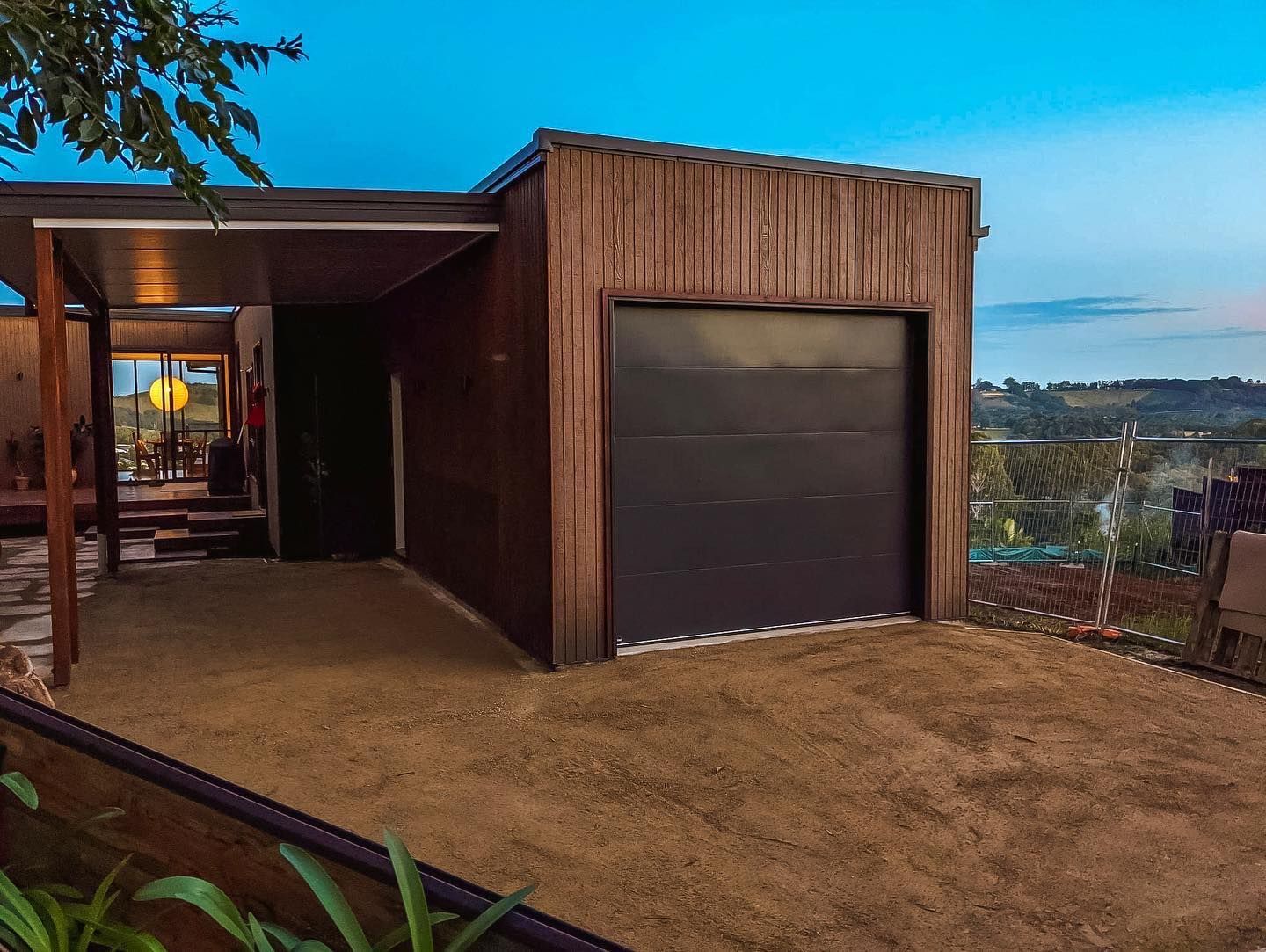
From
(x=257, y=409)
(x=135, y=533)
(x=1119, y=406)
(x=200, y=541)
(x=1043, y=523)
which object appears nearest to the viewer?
(x=1043, y=523)

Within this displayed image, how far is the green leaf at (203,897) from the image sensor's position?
68.4 inches

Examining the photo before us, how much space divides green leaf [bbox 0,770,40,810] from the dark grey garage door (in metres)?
4.28

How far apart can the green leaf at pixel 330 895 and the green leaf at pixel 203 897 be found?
165mm

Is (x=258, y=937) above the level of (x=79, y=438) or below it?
below

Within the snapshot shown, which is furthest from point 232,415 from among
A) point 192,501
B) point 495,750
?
point 495,750

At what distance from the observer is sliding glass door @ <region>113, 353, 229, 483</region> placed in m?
15.4

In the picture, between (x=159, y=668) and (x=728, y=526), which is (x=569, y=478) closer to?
(x=728, y=526)

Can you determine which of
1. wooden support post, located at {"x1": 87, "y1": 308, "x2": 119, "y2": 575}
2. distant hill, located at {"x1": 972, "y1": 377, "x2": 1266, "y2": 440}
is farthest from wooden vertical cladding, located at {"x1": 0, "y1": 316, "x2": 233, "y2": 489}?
distant hill, located at {"x1": 972, "y1": 377, "x2": 1266, "y2": 440}

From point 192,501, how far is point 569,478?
29.0 feet

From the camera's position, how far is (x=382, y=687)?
5574 millimetres

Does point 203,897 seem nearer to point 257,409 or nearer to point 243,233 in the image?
point 243,233

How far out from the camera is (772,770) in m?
4.26

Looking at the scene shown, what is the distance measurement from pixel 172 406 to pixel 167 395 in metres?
0.20

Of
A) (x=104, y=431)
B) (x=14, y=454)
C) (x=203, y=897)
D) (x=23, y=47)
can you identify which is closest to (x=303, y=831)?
(x=203, y=897)
